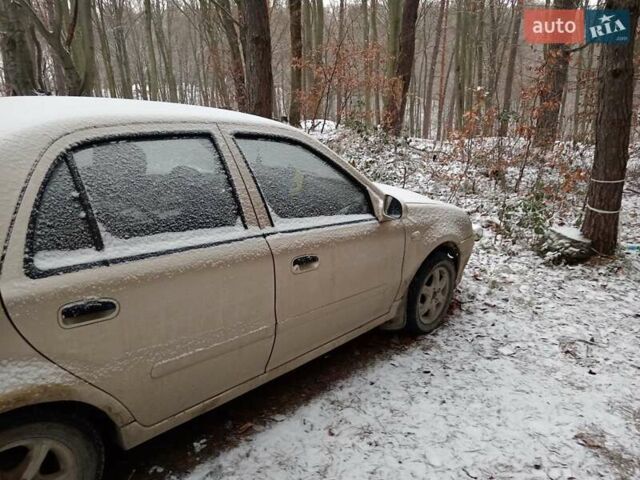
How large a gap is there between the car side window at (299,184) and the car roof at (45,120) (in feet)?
0.75

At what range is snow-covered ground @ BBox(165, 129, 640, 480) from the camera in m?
2.38

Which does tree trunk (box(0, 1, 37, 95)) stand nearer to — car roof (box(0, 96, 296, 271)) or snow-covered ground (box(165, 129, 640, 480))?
car roof (box(0, 96, 296, 271))

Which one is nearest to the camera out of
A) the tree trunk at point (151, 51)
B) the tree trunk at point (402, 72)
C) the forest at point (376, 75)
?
the forest at point (376, 75)

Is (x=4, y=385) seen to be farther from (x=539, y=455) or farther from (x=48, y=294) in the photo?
(x=539, y=455)

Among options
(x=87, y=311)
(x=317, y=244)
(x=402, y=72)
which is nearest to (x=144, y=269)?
(x=87, y=311)

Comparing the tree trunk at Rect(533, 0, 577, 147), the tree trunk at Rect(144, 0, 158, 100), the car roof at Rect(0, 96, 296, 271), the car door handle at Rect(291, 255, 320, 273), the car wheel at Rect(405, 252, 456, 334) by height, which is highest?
the tree trunk at Rect(144, 0, 158, 100)

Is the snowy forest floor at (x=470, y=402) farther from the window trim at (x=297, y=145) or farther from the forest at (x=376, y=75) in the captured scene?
the forest at (x=376, y=75)

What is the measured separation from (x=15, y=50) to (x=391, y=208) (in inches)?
255

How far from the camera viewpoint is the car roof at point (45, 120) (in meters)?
1.59

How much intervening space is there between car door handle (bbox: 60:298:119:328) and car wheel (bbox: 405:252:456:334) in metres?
2.29

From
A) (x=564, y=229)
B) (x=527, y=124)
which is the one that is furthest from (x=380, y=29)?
(x=564, y=229)

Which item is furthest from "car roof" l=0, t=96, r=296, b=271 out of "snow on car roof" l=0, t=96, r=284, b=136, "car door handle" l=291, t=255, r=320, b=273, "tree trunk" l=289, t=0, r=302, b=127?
"tree trunk" l=289, t=0, r=302, b=127

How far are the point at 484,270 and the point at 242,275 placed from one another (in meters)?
3.76

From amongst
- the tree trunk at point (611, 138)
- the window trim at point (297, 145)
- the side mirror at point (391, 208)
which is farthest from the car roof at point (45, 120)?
the tree trunk at point (611, 138)
